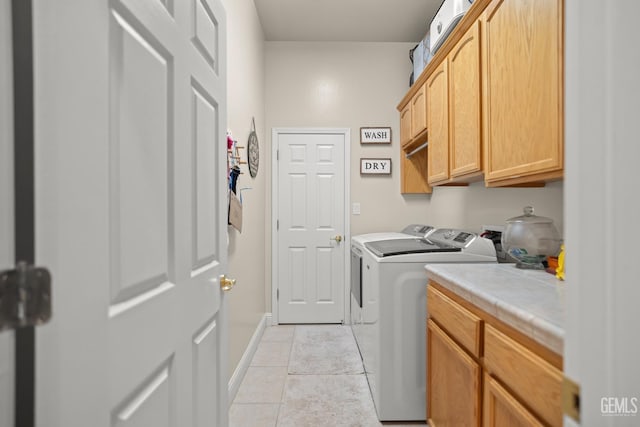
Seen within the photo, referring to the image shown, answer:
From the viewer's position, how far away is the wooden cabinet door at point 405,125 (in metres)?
3.07

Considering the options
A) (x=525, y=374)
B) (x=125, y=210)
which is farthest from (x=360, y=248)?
(x=125, y=210)

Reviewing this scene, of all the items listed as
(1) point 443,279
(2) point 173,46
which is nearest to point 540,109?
(1) point 443,279

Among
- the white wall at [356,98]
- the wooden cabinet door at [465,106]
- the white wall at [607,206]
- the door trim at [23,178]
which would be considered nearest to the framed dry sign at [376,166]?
the white wall at [356,98]

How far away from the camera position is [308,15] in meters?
3.04

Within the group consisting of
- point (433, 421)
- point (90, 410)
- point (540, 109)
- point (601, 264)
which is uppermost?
point (540, 109)

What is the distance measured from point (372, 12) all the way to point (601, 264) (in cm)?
315

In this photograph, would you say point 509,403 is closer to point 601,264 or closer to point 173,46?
point 601,264

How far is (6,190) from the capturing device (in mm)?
426

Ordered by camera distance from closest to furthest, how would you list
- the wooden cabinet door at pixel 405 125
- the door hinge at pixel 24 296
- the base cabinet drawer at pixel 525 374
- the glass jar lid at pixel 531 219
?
the door hinge at pixel 24 296 → the base cabinet drawer at pixel 525 374 → the glass jar lid at pixel 531 219 → the wooden cabinet door at pixel 405 125

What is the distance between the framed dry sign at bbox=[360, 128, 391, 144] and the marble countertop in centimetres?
209

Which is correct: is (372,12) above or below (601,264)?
above

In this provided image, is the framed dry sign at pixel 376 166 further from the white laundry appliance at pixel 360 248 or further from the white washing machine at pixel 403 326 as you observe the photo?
the white washing machine at pixel 403 326

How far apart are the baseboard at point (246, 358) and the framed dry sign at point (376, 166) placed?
183 centimetres

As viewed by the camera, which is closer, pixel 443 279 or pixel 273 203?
pixel 443 279
